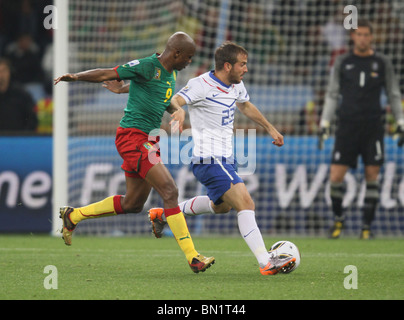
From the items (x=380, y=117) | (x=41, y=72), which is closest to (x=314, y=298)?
(x=380, y=117)

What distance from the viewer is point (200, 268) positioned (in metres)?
6.42

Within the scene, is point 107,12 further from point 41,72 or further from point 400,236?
point 400,236

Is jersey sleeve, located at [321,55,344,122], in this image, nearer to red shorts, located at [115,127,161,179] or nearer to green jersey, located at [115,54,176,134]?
green jersey, located at [115,54,176,134]

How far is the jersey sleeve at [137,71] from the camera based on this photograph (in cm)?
676

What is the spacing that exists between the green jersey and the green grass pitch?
3.98ft

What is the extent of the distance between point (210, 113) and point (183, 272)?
1.30 metres

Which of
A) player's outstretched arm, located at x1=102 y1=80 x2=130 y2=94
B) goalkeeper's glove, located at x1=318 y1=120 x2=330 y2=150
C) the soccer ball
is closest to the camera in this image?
the soccer ball

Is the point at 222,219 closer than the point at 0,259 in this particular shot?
No

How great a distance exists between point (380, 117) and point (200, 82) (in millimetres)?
3722

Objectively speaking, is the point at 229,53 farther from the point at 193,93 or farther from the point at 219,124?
the point at 219,124

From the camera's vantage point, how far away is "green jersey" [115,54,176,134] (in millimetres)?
6996
